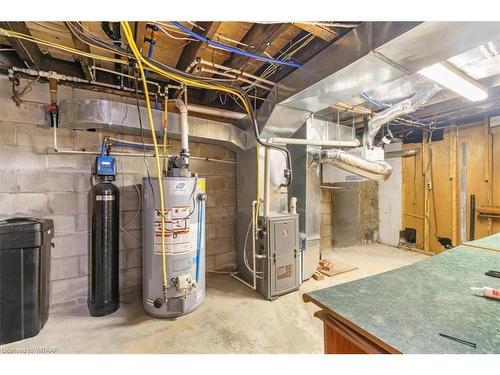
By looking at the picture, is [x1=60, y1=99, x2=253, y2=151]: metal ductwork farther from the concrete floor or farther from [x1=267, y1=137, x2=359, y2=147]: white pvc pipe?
the concrete floor

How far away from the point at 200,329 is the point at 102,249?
3.64 feet

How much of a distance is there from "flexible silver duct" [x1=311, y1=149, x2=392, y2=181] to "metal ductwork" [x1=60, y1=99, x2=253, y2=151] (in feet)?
4.24

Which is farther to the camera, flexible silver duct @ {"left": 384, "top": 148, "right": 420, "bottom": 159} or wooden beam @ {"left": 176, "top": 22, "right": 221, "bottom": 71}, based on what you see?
flexible silver duct @ {"left": 384, "top": 148, "right": 420, "bottom": 159}

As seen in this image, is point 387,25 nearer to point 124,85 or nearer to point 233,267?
point 124,85

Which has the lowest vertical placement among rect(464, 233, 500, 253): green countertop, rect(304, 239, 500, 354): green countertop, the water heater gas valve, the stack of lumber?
the stack of lumber

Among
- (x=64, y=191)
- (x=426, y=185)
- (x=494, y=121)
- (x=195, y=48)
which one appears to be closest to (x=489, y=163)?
(x=494, y=121)

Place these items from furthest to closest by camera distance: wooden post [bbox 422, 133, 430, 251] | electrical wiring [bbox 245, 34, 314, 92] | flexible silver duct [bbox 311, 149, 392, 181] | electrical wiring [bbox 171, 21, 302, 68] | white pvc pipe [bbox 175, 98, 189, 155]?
wooden post [bbox 422, 133, 430, 251] < flexible silver duct [bbox 311, 149, 392, 181] < white pvc pipe [bbox 175, 98, 189, 155] < electrical wiring [bbox 245, 34, 314, 92] < electrical wiring [bbox 171, 21, 302, 68]

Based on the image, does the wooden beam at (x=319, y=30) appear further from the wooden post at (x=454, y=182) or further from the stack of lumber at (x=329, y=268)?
the wooden post at (x=454, y=182)

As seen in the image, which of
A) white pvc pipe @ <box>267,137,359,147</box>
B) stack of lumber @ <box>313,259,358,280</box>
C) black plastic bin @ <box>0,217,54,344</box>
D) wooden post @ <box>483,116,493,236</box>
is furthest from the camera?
wooden post @ <box>483,116,493,236</box>

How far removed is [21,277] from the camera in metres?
1.66

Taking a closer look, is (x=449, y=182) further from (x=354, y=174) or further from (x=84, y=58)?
(x=84, y=58)

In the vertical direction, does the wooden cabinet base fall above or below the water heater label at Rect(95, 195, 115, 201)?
below

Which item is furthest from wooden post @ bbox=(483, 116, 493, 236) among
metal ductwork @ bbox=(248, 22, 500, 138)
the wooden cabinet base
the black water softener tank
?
the black water softener tank

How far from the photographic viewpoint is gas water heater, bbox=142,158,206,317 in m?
1.97
